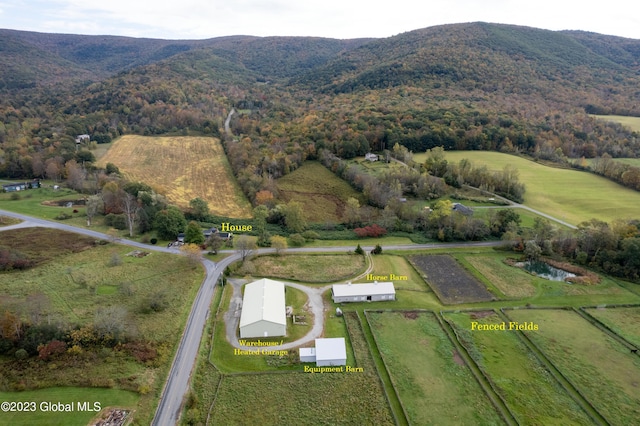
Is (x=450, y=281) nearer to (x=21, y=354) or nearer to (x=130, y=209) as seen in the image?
(x=21, y=354)

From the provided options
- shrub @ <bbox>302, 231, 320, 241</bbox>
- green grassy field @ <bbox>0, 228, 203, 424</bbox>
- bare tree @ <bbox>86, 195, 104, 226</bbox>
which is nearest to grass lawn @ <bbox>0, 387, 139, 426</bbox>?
green grassy field @ <bbox>0, 228, 203, 424</bbox>

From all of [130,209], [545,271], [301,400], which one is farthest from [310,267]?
[130,209]

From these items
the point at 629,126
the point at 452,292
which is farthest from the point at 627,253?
the point at 629,126

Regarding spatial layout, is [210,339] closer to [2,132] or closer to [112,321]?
→ [112,321]

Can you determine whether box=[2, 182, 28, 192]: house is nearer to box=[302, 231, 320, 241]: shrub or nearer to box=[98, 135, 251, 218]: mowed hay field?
box=[98, 135, 251, 218]: mowed hay field

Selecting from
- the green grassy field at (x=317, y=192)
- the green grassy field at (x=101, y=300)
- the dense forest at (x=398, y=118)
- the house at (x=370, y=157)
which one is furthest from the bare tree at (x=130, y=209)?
the house at (x=370, y=157)

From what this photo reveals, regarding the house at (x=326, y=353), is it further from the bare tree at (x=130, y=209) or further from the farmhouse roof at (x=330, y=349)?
the bare tree at (x=130, y=209)
